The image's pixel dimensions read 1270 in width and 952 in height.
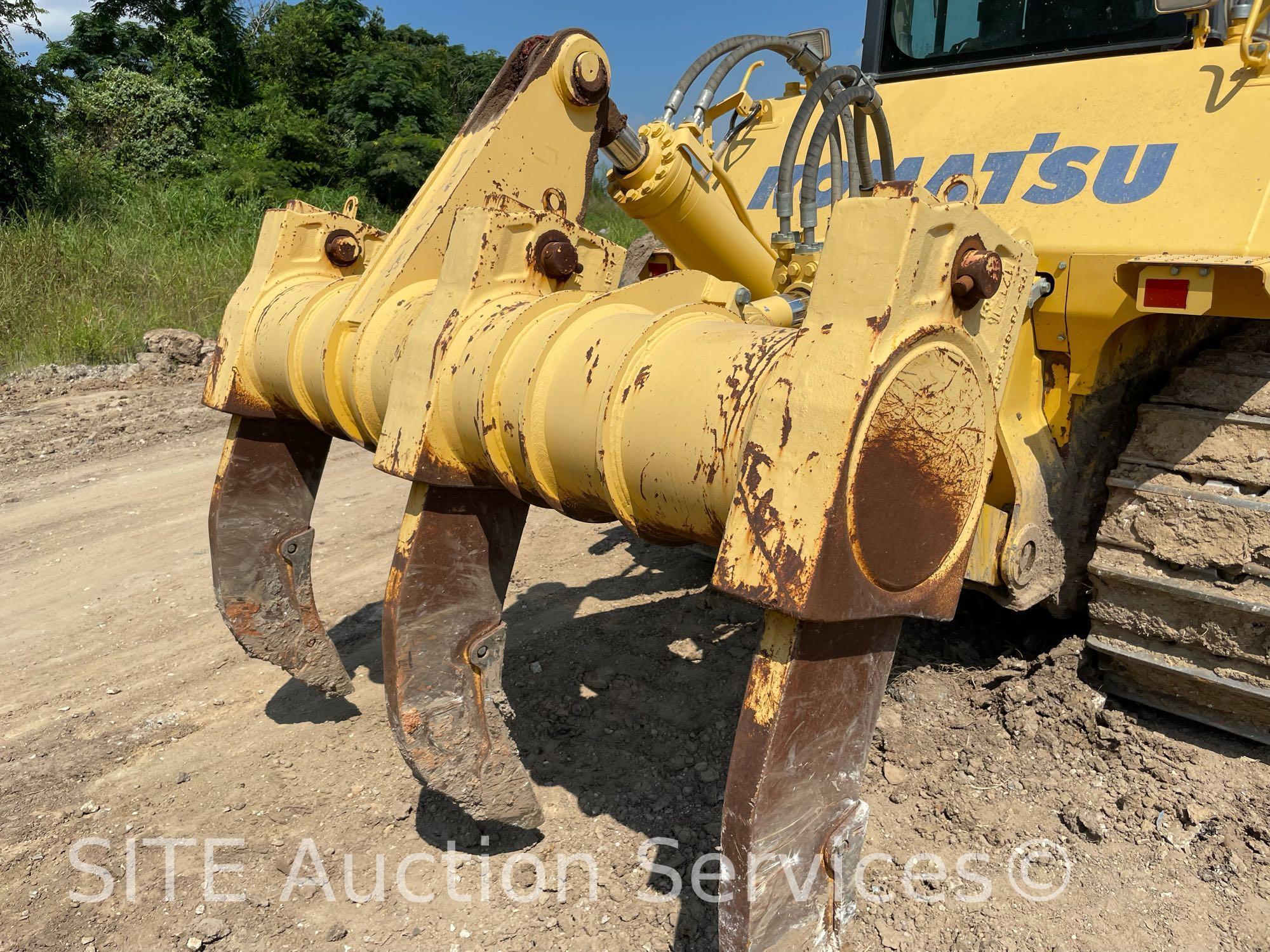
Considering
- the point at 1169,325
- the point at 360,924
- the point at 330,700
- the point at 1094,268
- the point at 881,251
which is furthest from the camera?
the point at 330,700

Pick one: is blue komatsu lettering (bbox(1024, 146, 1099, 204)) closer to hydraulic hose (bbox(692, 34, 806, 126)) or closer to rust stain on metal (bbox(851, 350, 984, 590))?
hydraulic hose (bbox(692, 34, 806, 126))

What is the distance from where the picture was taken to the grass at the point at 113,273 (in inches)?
320

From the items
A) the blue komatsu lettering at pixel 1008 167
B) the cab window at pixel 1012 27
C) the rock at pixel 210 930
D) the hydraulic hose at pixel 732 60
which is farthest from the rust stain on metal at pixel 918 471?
the cab window at pixel 1012 27

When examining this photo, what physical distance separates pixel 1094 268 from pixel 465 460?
161 cm

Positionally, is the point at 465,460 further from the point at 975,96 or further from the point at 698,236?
the point at 975,96

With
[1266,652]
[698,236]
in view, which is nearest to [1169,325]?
[1266,652]

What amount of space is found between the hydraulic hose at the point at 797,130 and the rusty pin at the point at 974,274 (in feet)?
3.76

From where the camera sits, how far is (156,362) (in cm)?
794

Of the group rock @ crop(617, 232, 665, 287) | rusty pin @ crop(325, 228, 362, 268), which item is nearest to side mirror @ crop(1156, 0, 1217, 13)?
rock @ crop(617, 232, 665, 287)

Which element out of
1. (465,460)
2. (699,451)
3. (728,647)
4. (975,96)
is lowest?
(728,647)

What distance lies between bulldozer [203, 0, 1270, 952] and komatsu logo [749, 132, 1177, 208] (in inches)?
0.5

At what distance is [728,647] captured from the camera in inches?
133

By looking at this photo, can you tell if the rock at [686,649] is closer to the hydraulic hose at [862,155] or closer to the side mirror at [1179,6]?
the hydraulic hose at [862,155]

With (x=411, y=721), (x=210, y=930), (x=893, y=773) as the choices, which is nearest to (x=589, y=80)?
(x=411, y=721)
